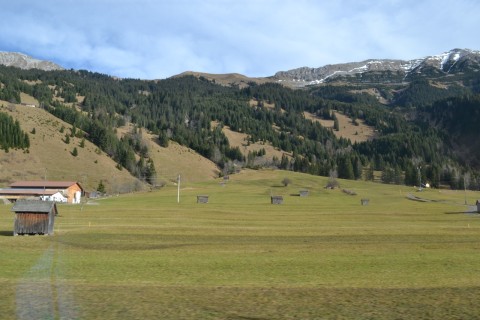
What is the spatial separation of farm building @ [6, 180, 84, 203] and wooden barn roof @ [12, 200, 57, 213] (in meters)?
79.2

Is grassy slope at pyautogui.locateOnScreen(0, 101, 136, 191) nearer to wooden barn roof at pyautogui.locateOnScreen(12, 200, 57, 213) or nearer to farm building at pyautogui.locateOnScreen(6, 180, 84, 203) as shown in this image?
farm building at pyautogui.locateOnScreen(6, 180, 84, 203)

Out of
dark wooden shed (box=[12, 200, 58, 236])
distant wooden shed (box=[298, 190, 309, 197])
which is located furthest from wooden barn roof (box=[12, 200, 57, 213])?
distant wooden shed (box=[298, 190, 309, 197])

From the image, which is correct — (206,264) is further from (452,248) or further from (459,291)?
(452,248)

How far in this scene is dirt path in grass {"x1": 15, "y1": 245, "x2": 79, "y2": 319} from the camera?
52.2 ft

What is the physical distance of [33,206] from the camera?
51.0m

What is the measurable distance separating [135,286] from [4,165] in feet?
517

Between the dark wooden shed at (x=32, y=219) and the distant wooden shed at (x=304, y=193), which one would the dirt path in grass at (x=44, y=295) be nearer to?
the dark wooden shed at (x=32, y=219)

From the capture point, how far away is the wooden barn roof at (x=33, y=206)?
50159mm

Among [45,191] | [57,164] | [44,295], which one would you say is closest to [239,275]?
[44,295]

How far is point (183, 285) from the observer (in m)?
22.6

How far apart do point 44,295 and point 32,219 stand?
3477 centimetres

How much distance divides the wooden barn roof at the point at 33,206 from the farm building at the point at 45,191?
79.2 meters

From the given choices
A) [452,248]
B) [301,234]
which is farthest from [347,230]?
[452,248]

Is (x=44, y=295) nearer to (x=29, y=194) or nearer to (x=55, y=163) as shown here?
(x=29, y=194)
